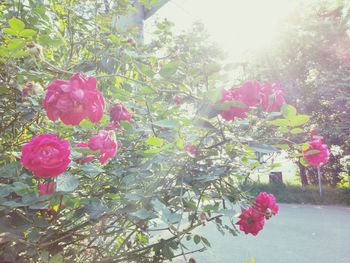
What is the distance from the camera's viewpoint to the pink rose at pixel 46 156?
0.73 metres

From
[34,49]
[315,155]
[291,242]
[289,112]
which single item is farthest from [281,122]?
[291,242]

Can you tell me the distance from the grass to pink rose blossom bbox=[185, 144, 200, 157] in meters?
6.22

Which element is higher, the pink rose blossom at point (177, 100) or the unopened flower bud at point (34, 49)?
the unopened flower bud at point (34, 49)

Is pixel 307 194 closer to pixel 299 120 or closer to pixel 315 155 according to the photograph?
pixel 315 155

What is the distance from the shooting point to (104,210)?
99 cm

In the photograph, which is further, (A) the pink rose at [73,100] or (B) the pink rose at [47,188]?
(B) the pink rose at [47,188]

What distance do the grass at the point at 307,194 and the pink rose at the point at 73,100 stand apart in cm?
662

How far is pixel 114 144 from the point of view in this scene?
88cm

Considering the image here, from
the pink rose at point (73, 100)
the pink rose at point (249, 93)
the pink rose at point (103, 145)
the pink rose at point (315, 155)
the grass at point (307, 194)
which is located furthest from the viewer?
the grass at point (307, 194)

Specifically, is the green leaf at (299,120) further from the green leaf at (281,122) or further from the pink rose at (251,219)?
the pink rose at (251,219)

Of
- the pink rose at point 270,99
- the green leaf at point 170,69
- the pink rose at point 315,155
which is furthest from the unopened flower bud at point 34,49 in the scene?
the pink rose at point 315,155

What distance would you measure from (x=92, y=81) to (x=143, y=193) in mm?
415

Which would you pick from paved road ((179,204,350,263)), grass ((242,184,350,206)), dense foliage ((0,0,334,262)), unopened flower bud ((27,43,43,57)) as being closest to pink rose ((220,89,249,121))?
dense foliage ((0,0,334,262))

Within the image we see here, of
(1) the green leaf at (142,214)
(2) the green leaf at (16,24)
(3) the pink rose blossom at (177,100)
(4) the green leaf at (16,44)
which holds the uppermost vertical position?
(2) the green leaf at (16,24)
